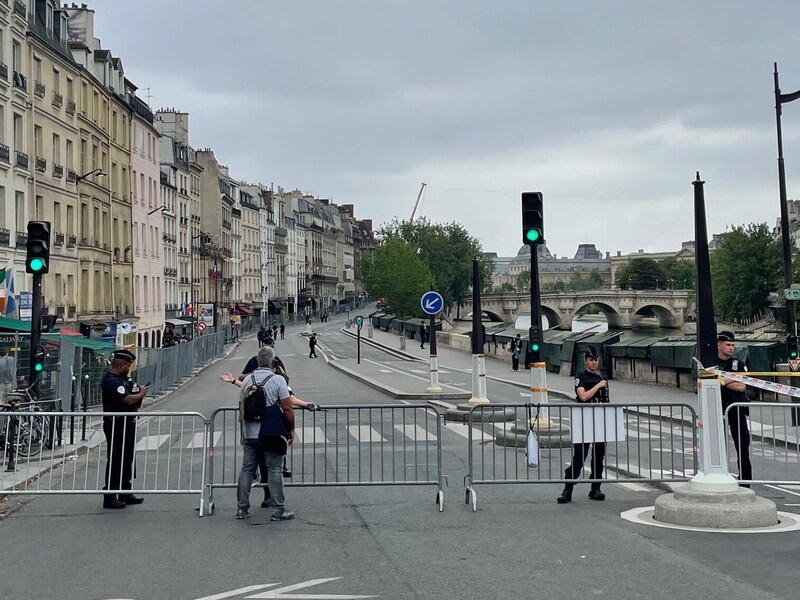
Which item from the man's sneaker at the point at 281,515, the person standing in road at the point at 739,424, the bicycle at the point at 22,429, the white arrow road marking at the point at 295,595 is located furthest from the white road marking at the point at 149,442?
the person standing in road at the point at 739,424

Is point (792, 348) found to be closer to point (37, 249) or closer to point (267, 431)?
point (37, 249)

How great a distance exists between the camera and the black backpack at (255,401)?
10.2 metres

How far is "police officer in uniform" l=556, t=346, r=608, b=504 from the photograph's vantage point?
431 inches

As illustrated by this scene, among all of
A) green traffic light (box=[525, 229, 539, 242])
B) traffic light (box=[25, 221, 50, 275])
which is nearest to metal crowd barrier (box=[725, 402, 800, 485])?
green traffic light (box=[525, 229, 539, 242])

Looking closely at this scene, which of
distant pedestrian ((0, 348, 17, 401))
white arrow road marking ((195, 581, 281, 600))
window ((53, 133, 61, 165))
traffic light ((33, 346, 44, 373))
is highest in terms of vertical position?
window ((53, 133, 61, 165))

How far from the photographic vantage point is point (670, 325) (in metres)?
138

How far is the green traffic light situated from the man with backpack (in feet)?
15.4

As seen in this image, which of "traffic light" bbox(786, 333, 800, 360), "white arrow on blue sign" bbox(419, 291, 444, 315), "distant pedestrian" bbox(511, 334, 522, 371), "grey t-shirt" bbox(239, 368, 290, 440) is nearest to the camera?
"grey t-shirt" bbox(239, 368, 290, 440)

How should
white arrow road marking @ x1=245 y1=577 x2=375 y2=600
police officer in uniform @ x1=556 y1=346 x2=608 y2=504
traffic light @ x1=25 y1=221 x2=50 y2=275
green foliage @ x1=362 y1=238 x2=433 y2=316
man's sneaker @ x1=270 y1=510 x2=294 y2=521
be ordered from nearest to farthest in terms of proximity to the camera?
white arrow road marking @ x1=245 y1=577 x2=375 y2=600 < man's sneaker @ x1=270 y1=510 x2=294 y2=521 < police officer in uniform @ x1=556 y1=346 x2=608 y2=504 < traffic light @ x1=25 y1=221 x2=50 y2=275 < green foliage @ x1=362 y1=238 x2=433 y2=316

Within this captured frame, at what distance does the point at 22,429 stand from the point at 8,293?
23.2 m

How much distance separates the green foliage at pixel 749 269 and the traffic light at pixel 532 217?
75.8 meters

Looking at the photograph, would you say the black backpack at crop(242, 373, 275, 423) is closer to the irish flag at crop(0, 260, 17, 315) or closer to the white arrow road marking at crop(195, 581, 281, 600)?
the white arrow road marking at crop(195, 581, 281, 600)

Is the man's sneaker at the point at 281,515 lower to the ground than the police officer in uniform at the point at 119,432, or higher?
lower

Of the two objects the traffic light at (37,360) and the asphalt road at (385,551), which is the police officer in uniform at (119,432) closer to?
the asphalt road at (385,551)
